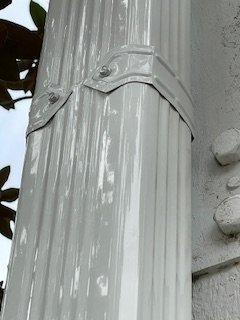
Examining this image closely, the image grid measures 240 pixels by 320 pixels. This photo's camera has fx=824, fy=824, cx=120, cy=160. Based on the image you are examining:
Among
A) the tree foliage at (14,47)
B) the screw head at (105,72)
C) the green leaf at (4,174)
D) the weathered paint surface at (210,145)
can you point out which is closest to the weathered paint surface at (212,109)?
the weathered paint surface at (210,145)

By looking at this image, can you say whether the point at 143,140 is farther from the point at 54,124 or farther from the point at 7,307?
the point at 7,307

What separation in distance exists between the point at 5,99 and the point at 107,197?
1115 mm

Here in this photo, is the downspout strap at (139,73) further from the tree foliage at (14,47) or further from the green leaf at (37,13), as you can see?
the green leaf at (37,13)

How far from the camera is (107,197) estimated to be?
116 centimetres

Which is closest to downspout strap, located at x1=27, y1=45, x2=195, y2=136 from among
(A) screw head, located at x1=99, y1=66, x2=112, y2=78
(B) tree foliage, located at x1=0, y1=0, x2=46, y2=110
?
Result: (A) screw head, located at x1=99, y1=66, x2=112, y2=78

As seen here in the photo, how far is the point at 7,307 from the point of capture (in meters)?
1.16

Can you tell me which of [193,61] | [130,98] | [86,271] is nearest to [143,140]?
[130,98]

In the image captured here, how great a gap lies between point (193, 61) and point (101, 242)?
0.52 metres

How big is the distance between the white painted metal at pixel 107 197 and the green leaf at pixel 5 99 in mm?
781

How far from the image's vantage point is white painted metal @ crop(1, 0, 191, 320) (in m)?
1.09

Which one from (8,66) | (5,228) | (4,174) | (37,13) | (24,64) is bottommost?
(5,228)

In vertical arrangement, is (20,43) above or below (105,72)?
above

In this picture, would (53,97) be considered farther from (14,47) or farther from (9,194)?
(9,194)

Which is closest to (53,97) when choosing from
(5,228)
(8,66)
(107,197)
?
(107,197)
